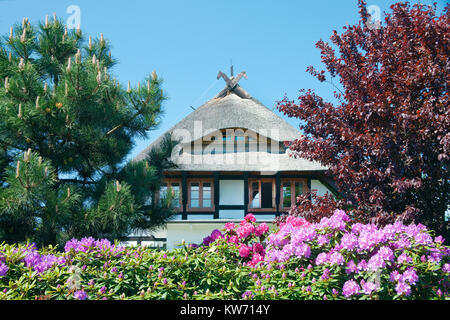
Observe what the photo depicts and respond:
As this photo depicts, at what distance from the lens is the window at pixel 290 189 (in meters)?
16.1

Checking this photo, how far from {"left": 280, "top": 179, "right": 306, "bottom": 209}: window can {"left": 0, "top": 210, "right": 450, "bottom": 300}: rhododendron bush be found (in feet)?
38.2

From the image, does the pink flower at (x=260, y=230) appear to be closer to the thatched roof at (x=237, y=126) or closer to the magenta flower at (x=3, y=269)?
the magenta flower at (x=3, y=269)

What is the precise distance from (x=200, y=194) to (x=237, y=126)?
3157mm

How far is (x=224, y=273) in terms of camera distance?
4074 mm

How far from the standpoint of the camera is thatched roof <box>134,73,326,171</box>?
1524 cm

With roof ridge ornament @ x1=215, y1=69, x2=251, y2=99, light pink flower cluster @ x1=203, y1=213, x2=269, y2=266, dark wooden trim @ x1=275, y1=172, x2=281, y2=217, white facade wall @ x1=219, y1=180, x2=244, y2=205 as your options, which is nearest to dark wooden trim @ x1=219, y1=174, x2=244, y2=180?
white facade wall @ x1=219, y1=180, x2=244, y2=205

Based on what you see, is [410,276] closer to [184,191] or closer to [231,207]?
[184,191]

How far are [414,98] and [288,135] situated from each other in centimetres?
1086

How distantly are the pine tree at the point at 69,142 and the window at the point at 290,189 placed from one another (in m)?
6.67

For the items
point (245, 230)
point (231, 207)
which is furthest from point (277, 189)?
point (245, 230)

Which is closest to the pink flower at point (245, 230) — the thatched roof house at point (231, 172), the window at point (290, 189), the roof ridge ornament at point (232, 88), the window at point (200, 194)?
the thatched roof house at point (231, 172)

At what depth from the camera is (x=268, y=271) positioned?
13.6 ft
